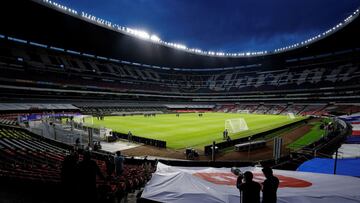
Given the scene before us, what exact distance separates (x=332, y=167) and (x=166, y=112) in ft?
217

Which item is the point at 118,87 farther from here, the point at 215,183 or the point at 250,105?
the point at 215,183

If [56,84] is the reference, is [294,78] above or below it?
above

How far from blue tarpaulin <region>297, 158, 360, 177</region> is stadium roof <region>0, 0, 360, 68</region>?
49.4 metres

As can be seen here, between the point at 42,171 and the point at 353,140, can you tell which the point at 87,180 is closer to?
the point at 42,171

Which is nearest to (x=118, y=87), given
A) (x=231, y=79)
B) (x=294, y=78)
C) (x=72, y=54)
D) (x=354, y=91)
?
(x=72, y=54)

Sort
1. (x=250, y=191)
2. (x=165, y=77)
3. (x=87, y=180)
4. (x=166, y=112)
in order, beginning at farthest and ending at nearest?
1. (x=165, y=77)
2. (x=166, y=112)
3. (x=87, y=180)
4. (x=250, y=191)

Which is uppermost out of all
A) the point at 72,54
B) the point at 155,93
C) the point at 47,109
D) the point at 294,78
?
the point at 72,54

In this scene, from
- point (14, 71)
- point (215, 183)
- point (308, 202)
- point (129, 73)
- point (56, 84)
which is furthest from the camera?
point (129, 73)

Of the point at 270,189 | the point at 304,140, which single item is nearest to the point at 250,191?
the point at 270,189

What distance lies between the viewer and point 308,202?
4.68 meters

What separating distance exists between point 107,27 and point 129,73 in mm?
40787

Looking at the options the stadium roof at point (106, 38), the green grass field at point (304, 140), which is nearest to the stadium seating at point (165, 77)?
the stadium roof at point (106, 38)

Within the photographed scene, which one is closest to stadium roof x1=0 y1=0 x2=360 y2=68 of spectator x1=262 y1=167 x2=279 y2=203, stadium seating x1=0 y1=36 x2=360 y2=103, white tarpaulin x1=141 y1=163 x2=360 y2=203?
stadium seating x1=0 y1=36 x2=360 y2=103

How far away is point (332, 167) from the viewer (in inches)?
349
